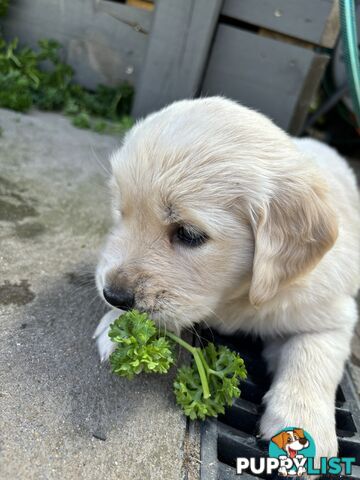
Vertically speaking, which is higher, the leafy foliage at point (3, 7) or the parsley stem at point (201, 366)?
the leafy foliage at point (3, 7)

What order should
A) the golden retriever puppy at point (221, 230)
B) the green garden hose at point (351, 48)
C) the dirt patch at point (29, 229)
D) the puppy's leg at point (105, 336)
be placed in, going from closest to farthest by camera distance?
the golden retriever puppy at point (221, 230) < the puppy's leg at point (105, 336) < the dirt patch at point (29, 229) < the green garden hose at point (351, 48)

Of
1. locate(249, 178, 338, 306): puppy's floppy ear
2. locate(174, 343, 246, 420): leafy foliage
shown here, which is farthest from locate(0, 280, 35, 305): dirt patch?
locate(249, 178, 338, 306): puppy's floppy ear

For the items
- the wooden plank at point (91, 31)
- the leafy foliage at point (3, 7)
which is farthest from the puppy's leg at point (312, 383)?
the leafy foliage at point (3, 7)

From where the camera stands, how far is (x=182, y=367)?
6.27 feet

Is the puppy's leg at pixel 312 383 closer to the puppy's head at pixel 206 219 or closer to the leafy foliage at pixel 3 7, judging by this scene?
the puppy's head at pixel 206 219

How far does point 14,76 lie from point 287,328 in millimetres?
3580

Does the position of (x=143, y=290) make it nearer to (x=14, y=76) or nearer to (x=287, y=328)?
(x=287, y=328)

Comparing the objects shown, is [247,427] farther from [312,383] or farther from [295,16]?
[295,16]

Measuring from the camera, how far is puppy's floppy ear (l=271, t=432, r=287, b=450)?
1.75m

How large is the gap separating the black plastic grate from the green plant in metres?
0.09

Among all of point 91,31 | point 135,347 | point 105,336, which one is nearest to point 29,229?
point 105,336

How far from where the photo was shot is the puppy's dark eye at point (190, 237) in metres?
1.85

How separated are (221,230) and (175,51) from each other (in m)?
3.09

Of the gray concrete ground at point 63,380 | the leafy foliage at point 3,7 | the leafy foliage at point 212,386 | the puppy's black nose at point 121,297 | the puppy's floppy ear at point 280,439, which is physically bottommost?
the gray concrete ground at point 63,380
